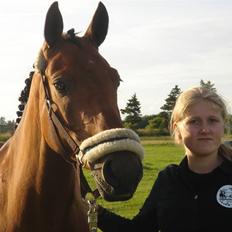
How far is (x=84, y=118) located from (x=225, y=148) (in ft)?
3.31

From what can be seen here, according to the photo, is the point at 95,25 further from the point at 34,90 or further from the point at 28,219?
the point at 28,219

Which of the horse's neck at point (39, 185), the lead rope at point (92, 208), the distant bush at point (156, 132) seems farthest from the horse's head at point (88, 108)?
the distant bush at point (156, 132)

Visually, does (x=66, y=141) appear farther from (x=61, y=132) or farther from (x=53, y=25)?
(x=53, y=25)

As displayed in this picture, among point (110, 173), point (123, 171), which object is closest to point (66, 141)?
point (110, 173)

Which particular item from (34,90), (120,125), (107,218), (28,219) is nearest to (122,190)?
(120,125)

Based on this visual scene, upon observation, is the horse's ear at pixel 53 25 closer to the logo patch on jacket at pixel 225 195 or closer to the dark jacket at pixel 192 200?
the dark jacket at pixel 192 200

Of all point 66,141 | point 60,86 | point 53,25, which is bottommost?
point 66,141

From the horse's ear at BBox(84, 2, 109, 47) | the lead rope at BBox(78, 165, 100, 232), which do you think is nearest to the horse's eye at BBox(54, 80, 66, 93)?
the horse's ear at BBox(84, 2, 109, 47)

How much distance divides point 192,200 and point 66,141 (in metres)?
1.02

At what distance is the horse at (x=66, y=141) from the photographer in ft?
10.2

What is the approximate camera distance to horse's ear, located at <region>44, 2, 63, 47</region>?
374 centimetres

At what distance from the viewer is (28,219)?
3.82 meters

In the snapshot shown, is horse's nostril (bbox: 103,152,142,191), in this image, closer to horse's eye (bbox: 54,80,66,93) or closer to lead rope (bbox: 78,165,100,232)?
lead rope (bbox: 78,165,100,232)

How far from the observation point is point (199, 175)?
3301 mm
